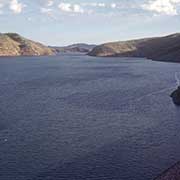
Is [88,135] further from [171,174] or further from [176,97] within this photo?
[176,97]

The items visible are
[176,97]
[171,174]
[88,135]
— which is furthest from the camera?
[176,97]

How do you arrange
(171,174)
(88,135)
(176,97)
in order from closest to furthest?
(171,174)
(88,135)
(176,97)

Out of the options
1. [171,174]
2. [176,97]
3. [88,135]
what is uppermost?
[176,97]

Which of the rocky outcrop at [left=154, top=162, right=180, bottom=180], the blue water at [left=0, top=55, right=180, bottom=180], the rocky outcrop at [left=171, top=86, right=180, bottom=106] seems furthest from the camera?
the rocky outcrop at [left=171, top=86, right=180, bottom=106]

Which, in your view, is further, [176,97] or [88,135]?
[176,97]

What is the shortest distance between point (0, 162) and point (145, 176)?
26.2 m

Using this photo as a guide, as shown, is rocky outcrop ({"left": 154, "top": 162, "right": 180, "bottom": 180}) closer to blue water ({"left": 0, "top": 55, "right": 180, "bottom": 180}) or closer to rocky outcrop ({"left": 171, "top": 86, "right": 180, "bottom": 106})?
blue water ({"left": 0, "top": 55, "right": 180, "bottom": 180})

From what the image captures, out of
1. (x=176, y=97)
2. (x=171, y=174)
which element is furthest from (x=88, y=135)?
(x=176, y=97)

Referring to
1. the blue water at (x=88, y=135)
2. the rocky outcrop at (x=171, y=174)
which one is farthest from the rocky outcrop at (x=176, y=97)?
the rocky outcrop at (x=171, y=174)

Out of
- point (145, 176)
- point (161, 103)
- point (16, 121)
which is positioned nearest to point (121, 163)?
point (145, 176)

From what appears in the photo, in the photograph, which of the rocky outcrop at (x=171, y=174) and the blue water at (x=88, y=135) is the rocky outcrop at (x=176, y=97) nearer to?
the blue water at (x=88, y=135)

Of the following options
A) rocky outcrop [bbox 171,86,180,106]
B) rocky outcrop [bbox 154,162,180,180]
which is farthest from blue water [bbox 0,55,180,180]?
rocky outcrop [bbox 154,162,180,180]

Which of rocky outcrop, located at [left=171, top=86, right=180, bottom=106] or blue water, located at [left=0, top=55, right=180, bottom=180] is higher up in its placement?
rocky outcrop, located at [left=171, top=86, right=180, bottom=106]

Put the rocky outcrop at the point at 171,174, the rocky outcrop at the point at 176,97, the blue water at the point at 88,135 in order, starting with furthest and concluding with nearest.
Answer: the rocky outcrop at the point at 176,97
the blue water at the point at 88,135
the rocky outcrop at the point at 171,174
